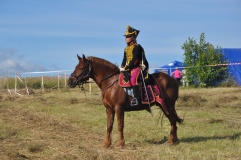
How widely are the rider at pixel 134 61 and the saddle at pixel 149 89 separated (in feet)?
0.38

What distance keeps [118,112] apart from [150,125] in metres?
3.30

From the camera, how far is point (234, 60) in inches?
1422

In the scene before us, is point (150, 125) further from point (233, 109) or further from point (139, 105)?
point (233, 109)

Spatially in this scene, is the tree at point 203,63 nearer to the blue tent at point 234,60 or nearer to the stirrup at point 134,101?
the blue tent at point 234,60

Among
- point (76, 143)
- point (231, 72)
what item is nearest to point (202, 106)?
point (76, 143)

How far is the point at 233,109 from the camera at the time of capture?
16078 mm

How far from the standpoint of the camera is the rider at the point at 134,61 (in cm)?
941

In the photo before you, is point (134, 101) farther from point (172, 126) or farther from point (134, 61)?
point (172, 126)

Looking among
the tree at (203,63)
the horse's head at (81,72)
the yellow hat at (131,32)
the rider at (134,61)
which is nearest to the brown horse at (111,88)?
the horse's head at (81,72)

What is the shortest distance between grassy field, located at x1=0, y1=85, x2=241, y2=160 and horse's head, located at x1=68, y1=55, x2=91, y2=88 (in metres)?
1.48

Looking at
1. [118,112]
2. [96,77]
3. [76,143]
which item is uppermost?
[96,77]

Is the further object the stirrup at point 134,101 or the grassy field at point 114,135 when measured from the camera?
the stirrup at point 134,101

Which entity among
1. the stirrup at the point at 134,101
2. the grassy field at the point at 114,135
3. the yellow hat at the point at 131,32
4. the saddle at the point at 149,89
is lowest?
the grassy field at the point at 114,135

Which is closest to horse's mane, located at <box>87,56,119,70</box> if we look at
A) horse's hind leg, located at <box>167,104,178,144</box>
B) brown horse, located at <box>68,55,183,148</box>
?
brown horse, located at <box>68,55,183,148</box>
